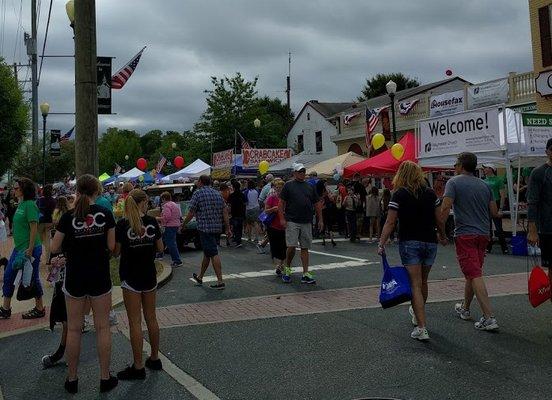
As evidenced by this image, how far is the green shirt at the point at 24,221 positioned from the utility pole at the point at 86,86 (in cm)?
169

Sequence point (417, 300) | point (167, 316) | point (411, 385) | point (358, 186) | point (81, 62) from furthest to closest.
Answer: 1. point (358, 186)
2. point (81, 62)
3. point (167, 316)
4. point (417, 300)
5. point (411, 385)

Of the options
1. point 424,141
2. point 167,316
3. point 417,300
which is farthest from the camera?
point 424,141

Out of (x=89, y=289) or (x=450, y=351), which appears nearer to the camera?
(x=89, y=289)

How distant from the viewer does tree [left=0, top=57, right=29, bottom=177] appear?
79.6 ft

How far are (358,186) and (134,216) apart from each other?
12.6 metres

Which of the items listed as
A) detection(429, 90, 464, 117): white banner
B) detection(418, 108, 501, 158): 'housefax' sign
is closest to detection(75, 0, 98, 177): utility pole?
detection(418, 108, 501, 158): 'housefax' sign

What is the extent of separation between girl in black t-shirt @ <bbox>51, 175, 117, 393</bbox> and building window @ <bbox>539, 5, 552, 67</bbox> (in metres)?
20.5

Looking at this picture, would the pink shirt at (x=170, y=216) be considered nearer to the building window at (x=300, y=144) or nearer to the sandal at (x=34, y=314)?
the sandal at (x=34, y=314)

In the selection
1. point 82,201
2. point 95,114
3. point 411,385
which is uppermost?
point 95,114

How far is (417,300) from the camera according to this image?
5578mm

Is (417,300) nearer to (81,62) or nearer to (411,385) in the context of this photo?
(411,385)

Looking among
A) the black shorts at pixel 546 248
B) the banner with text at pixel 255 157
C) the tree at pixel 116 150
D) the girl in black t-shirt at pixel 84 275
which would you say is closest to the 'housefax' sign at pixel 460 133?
the black shorts at pixel 546 248

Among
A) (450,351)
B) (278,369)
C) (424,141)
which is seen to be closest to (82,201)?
(278,369)

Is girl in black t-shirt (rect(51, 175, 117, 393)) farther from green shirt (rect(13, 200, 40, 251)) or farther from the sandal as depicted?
the sandal
